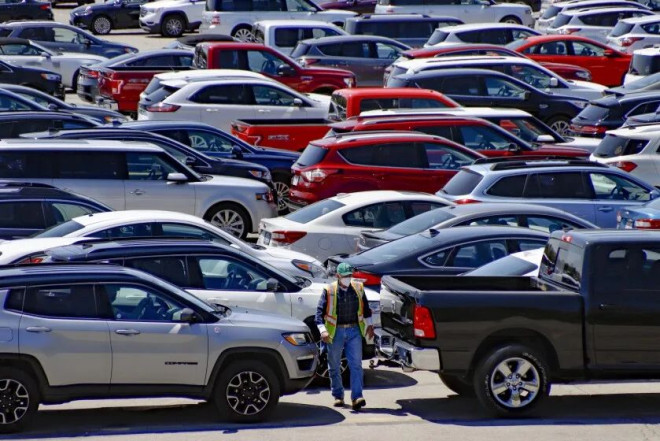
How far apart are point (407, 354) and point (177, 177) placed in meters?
8.32

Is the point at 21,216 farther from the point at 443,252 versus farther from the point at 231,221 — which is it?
the point at 443,252

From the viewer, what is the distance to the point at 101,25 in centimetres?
4253

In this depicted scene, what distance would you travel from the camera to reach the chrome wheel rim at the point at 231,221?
20.4 m

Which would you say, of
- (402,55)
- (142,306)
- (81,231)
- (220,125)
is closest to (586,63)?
(402,55)

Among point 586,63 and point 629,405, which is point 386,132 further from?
point 586,63

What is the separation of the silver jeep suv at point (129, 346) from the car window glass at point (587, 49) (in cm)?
2207

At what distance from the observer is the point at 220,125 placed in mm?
25859

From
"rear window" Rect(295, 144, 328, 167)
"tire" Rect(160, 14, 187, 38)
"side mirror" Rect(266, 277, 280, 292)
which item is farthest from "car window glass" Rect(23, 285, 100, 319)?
"tire" Rect(160, 14, 187, 38)

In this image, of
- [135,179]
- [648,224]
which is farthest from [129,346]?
[648,224]

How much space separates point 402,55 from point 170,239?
1907cm

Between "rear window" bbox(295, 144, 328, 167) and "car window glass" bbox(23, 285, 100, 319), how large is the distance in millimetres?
8913

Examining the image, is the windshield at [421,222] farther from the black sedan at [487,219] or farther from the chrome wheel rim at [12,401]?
the chrome wheel rim at [12,401]

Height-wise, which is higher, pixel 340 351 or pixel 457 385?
pixel 340 351

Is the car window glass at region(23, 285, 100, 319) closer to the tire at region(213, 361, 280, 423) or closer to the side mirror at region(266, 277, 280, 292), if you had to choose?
the tire at region(213, 361, 280, 423)
